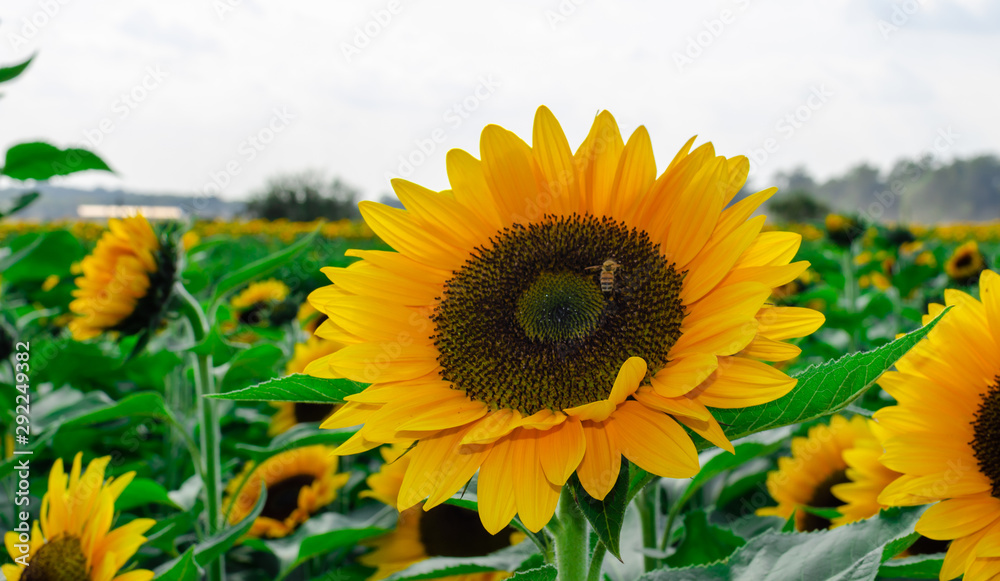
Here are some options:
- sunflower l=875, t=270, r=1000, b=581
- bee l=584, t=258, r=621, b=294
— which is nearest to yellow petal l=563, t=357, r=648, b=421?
bee l=584, t=258, r=621, b=294

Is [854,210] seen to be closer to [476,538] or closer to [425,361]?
[476,538]

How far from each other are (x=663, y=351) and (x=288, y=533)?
1.89m

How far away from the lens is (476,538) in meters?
2.13

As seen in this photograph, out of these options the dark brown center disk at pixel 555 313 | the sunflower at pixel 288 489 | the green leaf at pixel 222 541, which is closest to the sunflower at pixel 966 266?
the sunflower at pixel 288 489

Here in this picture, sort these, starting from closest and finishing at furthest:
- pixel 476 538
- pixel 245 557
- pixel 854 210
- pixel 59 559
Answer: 1. pixel 59 559
2. pixel 476 538
3. pixel 245 557
4. pixel 854 210

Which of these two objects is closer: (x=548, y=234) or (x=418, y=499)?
(x=418, y=499)

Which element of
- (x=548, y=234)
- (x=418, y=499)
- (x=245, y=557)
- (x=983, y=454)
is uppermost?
(x=548, y=234)

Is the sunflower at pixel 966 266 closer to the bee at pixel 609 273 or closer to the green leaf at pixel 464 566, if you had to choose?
the green leaf at pixel 464 566

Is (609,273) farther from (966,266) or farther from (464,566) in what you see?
(966,266)

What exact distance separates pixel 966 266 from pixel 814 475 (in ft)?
11.2

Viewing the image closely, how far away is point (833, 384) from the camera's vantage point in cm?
81

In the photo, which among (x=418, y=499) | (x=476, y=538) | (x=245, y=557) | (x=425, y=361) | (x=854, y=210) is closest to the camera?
(x=418, y=499)

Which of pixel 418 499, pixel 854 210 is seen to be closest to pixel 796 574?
pixel 418 499

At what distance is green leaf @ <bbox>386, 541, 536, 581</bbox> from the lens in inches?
56.0
